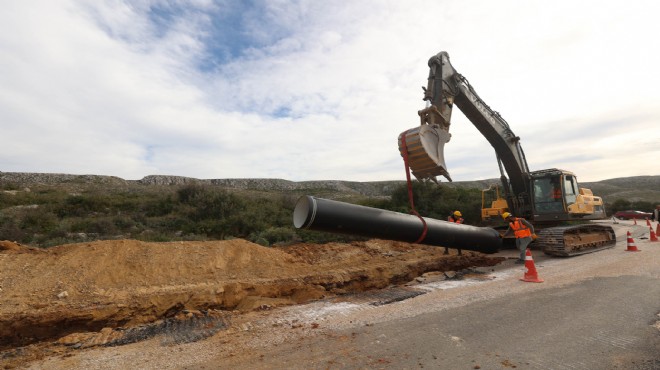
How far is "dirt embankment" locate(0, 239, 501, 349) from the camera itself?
5658 mm

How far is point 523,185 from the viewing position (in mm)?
11875

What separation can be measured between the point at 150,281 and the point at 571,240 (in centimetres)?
1126

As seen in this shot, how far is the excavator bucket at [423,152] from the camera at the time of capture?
6.84 meters

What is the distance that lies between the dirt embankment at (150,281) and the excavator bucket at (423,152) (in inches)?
117

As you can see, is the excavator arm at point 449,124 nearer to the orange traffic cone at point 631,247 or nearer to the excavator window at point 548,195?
the excavator window at point 548,195

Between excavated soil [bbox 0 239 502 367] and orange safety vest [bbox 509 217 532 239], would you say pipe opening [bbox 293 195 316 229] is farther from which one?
orange safety vest [bbox 509 217 532 239]

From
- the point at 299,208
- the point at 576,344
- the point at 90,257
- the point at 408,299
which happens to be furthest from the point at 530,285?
the point at 90,257

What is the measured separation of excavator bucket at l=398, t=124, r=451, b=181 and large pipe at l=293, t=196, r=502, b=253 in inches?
43.1

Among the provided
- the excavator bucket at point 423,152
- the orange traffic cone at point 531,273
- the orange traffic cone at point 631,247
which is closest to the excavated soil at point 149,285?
the orange traffic cone at point 531,273

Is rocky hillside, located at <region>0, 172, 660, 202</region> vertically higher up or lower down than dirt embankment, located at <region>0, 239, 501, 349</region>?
higher up

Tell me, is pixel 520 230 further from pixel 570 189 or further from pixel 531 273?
pixel 570 189

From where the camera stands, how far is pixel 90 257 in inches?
284

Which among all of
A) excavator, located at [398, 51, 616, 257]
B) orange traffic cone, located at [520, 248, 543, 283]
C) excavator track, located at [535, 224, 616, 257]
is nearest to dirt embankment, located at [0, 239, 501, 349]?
excavator track, located at [535, 224, 616, 257]

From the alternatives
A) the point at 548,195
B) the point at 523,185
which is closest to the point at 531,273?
the point at 548,195
